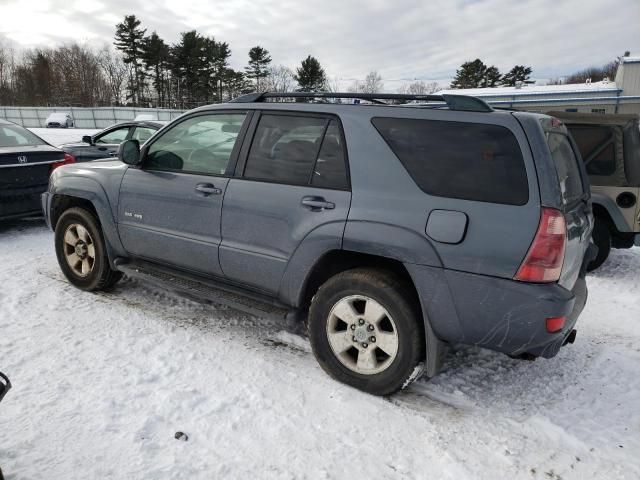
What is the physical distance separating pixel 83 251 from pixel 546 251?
13.1 feet

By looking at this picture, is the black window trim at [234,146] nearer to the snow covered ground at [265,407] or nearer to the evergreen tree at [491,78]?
the snow covered ground at [265,407]

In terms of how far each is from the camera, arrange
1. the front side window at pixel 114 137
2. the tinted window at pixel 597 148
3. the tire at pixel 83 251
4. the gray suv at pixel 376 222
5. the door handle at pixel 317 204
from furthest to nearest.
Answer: the front side window at pixel 114 137
the tinted window at pixel 597 148
the tire at pixel 83 251
the door handle at pixel 317 204
the gray suv at pixel 376 222

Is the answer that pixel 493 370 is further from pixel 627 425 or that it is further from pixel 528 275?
pixel 528 275

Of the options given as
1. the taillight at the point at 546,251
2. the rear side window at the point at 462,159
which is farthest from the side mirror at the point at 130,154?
the taillight at the point at 546,251

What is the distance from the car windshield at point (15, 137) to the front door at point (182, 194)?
392cm

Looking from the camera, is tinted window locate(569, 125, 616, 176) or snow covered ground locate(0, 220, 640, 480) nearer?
snow covered ground locate(0, 220, 640, 480)

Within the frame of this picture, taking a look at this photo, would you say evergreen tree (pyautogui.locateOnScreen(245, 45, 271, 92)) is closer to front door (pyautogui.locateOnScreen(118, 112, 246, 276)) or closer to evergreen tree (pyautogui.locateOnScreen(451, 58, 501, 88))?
evergreen tree (pyautogui.locateOnScreen(451, 58, 501, 88))

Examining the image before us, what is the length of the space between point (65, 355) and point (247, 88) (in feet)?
196

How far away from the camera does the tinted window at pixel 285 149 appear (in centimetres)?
308

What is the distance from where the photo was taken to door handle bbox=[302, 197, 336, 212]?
2.89 metres

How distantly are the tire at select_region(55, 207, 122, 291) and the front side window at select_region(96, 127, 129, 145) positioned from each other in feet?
17.7

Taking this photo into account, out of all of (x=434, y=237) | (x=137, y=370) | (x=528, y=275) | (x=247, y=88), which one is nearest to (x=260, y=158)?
(x=434, y=237)

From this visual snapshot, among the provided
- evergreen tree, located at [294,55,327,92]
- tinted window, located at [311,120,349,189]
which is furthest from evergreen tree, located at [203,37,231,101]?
tinted window, located at [311,120,349,189]

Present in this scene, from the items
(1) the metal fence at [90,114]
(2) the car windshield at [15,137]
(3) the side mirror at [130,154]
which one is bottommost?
(1) the metal fence at [90,114]
